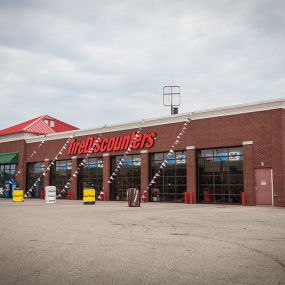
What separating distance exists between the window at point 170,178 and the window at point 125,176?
64.9 inches

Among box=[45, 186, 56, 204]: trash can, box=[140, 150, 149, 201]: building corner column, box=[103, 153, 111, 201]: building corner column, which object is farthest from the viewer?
box=[103, 153, 111, 201]: building corner column

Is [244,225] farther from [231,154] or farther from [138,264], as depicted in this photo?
[231,154]

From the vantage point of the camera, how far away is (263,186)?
90.1 ft

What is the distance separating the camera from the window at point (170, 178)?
3244 cm

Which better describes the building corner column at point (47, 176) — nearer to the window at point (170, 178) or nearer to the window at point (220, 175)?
the window at point (170, 178)

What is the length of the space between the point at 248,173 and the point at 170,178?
7.30 meters

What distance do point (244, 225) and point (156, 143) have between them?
1986 centimetres

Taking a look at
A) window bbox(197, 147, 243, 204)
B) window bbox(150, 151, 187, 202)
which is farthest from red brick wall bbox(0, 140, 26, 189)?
window bbox(197, 147, 243, 204)

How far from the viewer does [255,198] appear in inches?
1093

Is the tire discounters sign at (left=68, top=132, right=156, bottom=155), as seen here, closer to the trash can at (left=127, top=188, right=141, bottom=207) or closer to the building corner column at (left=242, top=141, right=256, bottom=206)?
the trash can at (left=127, top=188, right=141, bottom=207)

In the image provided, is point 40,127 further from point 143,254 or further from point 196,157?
point 143,254

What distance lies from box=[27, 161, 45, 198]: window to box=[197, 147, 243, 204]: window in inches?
816

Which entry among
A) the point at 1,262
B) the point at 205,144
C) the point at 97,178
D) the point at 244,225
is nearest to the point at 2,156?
the point at 97,178

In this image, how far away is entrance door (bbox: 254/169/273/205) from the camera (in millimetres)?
27156
